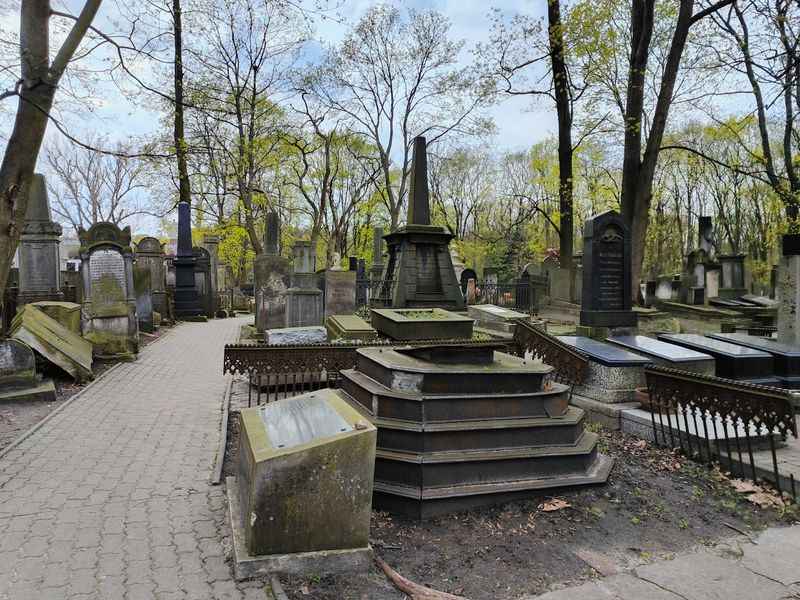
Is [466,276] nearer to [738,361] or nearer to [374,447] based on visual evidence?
[738,361]

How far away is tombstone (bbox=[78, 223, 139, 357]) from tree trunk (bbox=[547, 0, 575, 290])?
14949 millimetres


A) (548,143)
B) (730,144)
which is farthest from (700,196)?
(548,143)

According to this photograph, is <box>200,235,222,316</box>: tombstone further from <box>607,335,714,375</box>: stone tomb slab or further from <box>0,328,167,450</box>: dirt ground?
<box>607,335,714,375</box>: stone tomb slab

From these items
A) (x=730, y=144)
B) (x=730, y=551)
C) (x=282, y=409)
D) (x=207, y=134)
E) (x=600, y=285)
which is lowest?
(x=730, y=551)

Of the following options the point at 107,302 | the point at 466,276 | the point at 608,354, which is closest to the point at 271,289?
the point at 107,302

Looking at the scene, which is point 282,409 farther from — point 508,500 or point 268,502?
point 508,500

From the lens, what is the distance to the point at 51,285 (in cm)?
1117

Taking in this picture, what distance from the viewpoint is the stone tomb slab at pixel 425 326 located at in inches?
299

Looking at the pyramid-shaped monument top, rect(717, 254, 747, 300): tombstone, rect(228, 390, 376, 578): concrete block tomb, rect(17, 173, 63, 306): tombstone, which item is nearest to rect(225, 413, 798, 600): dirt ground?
rect(228, 390, 376, 578): concrete block tomb

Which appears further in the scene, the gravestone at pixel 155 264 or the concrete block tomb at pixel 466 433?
the gravestone at pixel 155 264

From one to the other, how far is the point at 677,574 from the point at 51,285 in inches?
496

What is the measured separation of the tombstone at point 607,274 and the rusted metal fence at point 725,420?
124 inches

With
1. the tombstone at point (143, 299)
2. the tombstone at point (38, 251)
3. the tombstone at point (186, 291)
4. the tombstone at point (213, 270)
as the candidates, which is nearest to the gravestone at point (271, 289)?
the tombstone at point (143, 299)

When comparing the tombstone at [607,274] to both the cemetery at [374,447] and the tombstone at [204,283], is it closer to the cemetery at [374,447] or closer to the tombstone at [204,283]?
the cemetery at [374,447]
